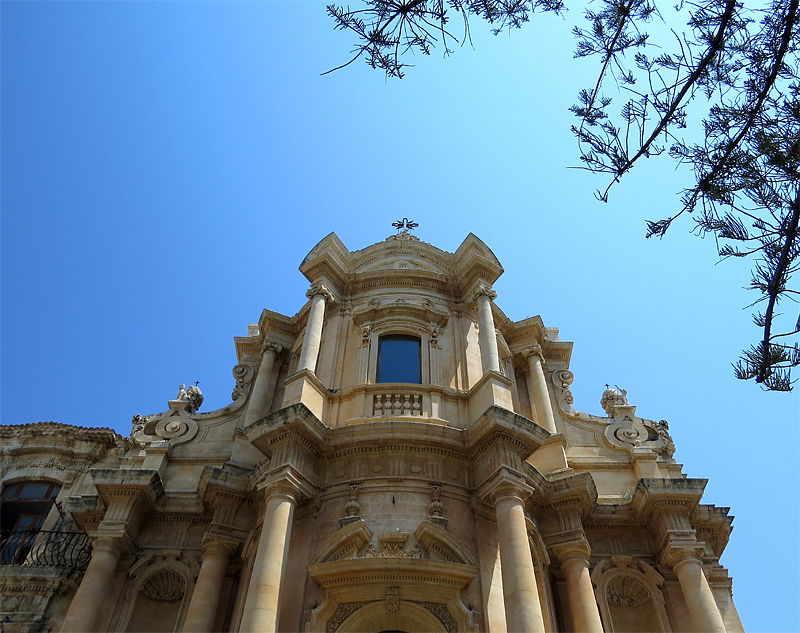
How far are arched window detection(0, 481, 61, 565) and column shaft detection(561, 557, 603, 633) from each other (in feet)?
39.3

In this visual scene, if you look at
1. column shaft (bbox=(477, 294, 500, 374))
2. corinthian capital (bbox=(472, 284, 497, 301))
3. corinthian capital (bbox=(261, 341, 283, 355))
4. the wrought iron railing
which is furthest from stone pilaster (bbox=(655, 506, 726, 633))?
the wrought iron railing

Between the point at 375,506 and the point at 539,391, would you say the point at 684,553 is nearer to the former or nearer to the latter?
the point at 539,391

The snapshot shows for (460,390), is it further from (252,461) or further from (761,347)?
(761,347)

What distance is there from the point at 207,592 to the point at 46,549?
4.86 meters

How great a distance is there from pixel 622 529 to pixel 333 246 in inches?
415

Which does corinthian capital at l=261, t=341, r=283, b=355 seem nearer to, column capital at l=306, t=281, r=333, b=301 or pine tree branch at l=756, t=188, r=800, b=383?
column capital at l=306, t=281, r=333, b=301

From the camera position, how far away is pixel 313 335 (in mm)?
14484

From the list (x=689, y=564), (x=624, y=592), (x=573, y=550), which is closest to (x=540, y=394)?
(x=573, y=550)

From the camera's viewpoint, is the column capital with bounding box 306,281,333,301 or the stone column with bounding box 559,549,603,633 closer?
the stone column with bounding box 559,549,603,633

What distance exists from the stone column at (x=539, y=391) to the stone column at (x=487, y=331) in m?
1.94

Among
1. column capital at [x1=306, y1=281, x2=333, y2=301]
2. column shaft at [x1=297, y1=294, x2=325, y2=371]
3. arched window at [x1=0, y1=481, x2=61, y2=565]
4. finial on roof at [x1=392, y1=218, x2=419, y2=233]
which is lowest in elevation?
arched window at [x1=0, y1=481, x2=61, y2=565]

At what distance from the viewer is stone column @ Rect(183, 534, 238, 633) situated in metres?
11.0

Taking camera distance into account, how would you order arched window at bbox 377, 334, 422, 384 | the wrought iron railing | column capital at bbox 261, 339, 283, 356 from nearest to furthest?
the wrought iron railing < arched window at bbox 377, 334, 422, 384 < column capital at bbox 261, 339, 283, 356

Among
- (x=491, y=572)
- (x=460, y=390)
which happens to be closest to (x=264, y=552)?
(x=491, y=572)
